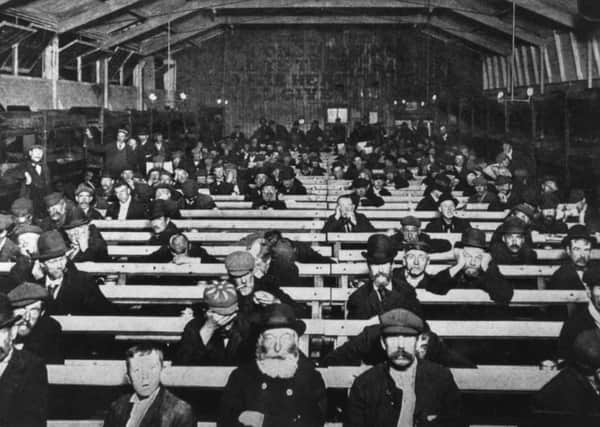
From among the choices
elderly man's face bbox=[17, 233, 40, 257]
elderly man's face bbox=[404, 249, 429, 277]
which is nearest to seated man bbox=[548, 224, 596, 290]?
elderly man's face bbox=[404, 249, 429, 277]

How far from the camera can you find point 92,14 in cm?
1589

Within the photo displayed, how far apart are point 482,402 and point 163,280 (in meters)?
3.45

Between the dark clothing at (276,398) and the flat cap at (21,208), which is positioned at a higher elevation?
the flat cap at (21,208)

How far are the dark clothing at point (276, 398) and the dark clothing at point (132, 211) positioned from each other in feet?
18.9

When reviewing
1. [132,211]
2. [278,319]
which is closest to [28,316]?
[278,319]

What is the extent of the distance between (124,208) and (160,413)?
6.11m

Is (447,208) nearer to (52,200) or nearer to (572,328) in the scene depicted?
(572,328)

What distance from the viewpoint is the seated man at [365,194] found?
962 cm

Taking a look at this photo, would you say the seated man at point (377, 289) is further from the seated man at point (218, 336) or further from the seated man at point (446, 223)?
the seated man at point (446, 223)

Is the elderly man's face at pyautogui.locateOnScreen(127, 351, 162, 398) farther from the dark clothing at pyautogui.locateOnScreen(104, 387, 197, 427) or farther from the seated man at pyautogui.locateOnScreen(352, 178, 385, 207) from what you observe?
the seated man at pyautogui.locateOnScreen(352, 178, 385, 207)

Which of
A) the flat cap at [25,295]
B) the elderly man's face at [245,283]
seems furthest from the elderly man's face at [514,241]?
the flat cap at [25,295]

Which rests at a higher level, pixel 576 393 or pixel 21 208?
pixel 21 208

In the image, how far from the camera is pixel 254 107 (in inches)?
1016

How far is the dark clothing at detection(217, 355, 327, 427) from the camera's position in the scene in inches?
118
